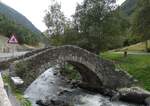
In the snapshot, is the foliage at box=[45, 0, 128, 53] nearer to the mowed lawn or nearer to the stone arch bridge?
the mowed lawn

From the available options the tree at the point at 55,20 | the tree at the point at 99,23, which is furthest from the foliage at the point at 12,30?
the tree at the point at 99,23

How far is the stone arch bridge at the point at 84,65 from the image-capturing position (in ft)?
89.2

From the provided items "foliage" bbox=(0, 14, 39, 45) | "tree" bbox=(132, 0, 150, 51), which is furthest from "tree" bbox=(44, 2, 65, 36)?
"foliage" bbox=(0, 14, 39, 45)

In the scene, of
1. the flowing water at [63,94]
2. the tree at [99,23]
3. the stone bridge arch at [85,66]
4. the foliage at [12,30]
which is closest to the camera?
the stone bridge arch at [85,66]

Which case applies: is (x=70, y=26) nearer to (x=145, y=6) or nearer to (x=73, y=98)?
(x=145, y=6)

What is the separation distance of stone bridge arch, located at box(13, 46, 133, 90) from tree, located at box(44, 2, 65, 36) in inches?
623

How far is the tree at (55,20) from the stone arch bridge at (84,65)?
15.8 m

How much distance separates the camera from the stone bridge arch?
2698 cm

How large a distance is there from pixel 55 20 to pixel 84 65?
20378mm

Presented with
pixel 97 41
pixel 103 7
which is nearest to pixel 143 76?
pixel 97 41

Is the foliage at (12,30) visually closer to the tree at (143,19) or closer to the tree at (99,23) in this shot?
the tree at (99,23)

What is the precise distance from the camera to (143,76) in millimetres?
34250

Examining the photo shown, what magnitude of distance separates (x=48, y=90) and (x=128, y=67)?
362 inches

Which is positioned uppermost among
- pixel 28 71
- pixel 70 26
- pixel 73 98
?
pixel 70 26
